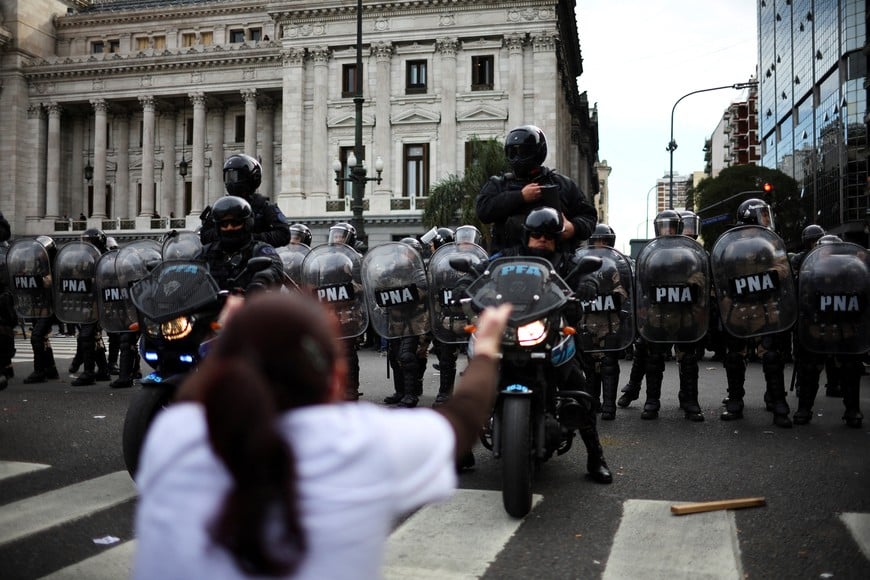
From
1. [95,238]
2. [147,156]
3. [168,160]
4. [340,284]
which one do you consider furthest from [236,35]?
[340,284]

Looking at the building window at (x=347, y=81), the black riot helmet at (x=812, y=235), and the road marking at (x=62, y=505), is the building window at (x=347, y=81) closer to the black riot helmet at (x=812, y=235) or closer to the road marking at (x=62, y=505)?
the black riot helmet at (x=812, y=235)

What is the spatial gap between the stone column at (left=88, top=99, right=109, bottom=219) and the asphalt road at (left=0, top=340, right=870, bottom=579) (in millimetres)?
50869

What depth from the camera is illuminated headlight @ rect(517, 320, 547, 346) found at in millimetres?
4344

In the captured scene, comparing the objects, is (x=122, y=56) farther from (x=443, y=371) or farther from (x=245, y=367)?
(x=245, y=367)

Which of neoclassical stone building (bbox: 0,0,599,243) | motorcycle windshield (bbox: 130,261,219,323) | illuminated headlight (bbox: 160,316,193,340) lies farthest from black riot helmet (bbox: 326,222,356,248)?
neoclassical stone building (bbox: 0,0,599,243)

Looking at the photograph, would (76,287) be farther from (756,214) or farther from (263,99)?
(263,99)

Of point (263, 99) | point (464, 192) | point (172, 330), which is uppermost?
point (263, 99)

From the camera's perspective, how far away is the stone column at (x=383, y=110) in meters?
43.8

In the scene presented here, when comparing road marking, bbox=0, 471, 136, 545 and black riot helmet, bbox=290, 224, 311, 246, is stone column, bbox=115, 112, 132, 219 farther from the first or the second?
road marking, bbox=0, 471, 136, 545

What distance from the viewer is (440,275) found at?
29.3ft

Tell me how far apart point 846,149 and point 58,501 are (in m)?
61.0

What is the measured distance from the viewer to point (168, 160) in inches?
2190

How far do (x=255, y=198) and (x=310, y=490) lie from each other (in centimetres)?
553

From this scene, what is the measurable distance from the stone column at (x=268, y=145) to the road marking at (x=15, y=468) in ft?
159
